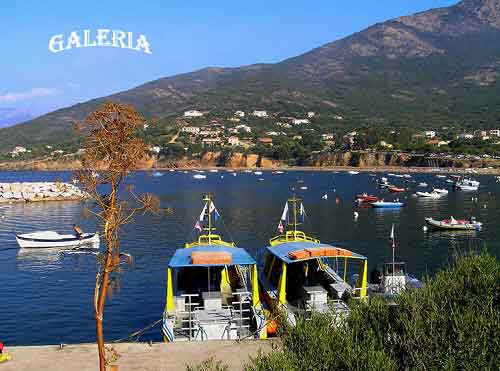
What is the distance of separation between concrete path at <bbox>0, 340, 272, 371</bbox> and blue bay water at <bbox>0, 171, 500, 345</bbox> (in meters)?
7.65

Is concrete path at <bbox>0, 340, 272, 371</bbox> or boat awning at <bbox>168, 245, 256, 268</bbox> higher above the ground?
boat awning at <bbox>168, 245, 256, 268</bbox>

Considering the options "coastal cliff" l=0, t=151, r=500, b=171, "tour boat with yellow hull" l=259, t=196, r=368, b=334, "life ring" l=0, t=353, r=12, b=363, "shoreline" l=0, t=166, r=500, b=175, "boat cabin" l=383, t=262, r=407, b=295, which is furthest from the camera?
"coastal cliff" l=0, t=151, r=500, b=171

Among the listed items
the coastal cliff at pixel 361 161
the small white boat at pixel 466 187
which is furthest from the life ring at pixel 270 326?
the coastal cliff at pixel 361 161

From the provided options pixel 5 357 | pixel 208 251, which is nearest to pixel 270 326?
pixel 208 251

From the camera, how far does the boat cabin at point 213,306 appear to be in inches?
832

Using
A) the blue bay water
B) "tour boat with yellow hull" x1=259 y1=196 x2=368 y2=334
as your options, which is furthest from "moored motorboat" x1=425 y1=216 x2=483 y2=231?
"tour boat with yellow hull" x1=259 y1=196 x2=368 y2=334

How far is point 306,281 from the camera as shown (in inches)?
1070

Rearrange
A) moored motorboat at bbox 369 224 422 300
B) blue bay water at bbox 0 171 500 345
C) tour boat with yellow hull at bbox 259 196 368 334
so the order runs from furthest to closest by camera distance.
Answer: blue bay water at bbox 0 171 500 345, moored motorboat at bbox 369 224 422 300, tour boat with yellow hull at bbox 259 196 368 334

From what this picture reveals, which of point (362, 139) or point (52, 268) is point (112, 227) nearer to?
point (52, 268)

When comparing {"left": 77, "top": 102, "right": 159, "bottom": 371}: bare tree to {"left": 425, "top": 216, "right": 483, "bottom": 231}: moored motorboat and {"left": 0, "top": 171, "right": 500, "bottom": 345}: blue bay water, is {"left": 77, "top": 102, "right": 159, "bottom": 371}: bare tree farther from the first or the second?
{"left": 425, "top": 216, "right": 483, "bottom": 231}: moored motorboat

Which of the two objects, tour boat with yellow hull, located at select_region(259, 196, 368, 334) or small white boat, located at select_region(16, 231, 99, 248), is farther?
small white boat, located at select_region(16, 231, 99, 248)

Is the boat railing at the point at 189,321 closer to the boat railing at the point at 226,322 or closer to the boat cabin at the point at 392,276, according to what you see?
the boat railing at the point at 226,322

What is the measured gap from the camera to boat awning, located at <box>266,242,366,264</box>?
75.3ft

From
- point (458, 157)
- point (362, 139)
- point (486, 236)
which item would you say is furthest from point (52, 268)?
point (362, 139)
